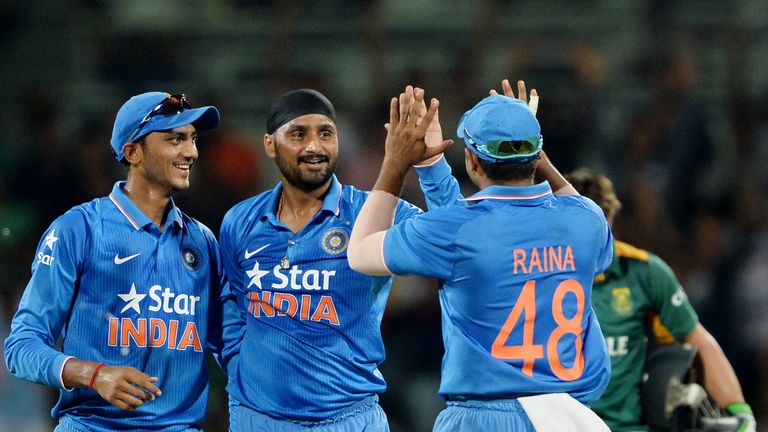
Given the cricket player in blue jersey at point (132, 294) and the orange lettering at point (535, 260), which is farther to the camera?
the cricket player in blue jersey at point (132, 294)

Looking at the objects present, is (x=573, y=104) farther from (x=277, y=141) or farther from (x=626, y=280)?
(x=277, y=141)

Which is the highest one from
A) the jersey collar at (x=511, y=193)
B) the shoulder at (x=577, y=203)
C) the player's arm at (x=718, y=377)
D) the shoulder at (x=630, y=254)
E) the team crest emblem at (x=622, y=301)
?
the jersey collar at (x=511, y=193)

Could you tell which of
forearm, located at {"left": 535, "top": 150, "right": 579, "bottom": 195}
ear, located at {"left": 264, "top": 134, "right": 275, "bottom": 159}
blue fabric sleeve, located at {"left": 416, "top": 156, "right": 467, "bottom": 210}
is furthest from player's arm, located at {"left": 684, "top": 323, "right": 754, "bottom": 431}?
ear, located at {"left": 264, "top": 134, "right": 275, "bottom": 159}

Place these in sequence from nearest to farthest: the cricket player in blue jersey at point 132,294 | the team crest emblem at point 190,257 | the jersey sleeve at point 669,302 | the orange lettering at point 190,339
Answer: the cricket player in blue jersey at point 132,294 → the orange lettering at point 190,339 → the team crest emblem at point 190,257 → the jersey sleeve at point 669,302

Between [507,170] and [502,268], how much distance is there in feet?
1.24

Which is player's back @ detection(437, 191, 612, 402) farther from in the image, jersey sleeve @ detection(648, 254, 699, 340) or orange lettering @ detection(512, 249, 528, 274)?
jersey sleeve @ detection(648, 254, 699, 340)

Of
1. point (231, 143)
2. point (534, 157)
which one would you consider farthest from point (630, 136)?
point (534, 157)

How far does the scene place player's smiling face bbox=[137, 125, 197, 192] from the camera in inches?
191

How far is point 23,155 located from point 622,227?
5102 mm

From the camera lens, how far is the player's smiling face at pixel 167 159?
4840mm

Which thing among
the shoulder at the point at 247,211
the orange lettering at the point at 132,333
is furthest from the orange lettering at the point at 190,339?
the shoulder at the point at 247,211

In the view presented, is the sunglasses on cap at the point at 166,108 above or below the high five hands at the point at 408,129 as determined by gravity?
above

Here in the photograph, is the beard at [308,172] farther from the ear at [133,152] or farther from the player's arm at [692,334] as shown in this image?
the player's arm at [692,334]

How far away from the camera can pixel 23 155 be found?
985 centimetres
